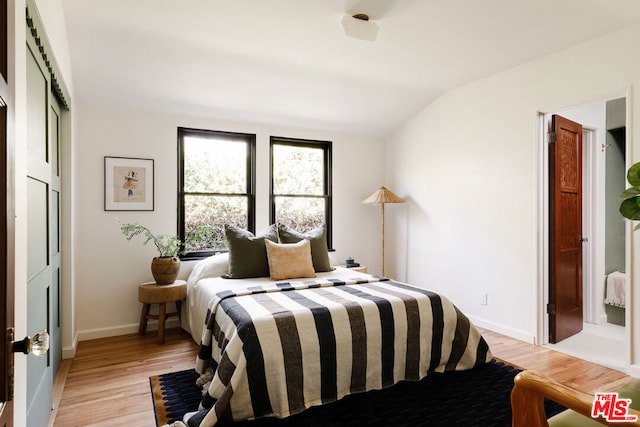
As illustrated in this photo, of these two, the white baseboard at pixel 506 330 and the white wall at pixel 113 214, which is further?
the white wall at pixel 113 214

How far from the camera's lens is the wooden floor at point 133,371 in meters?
2.30

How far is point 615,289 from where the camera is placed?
4.07 m

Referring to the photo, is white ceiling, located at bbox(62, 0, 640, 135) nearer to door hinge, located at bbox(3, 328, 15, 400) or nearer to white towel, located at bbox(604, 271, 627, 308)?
door hinge, located at bbox(3, 328, 15, 400)

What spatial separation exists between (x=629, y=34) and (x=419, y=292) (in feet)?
7.84

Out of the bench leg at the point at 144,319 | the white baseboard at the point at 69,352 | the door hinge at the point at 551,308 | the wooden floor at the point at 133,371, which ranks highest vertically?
the door hinge at the point at 551,308

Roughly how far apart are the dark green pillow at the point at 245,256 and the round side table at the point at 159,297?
47 cm

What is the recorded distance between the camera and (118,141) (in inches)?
148

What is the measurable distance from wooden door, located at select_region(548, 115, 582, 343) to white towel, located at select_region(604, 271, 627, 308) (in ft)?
2.00

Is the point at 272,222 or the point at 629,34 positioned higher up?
the point at 629,34

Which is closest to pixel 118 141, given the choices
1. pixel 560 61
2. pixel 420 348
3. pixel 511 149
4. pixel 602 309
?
pixel 420 348

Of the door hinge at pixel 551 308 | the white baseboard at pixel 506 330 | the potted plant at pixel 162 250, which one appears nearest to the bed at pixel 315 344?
the potted plant at pixel 162 250

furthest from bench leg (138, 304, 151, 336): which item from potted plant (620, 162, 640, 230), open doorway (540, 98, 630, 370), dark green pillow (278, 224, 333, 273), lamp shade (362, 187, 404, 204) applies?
open doorway (540, 98, 630, 370)

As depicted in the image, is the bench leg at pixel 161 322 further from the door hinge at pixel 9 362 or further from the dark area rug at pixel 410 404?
the door hinge at pixel 9 362

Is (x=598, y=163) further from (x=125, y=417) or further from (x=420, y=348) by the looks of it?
(x=125, y=417)
